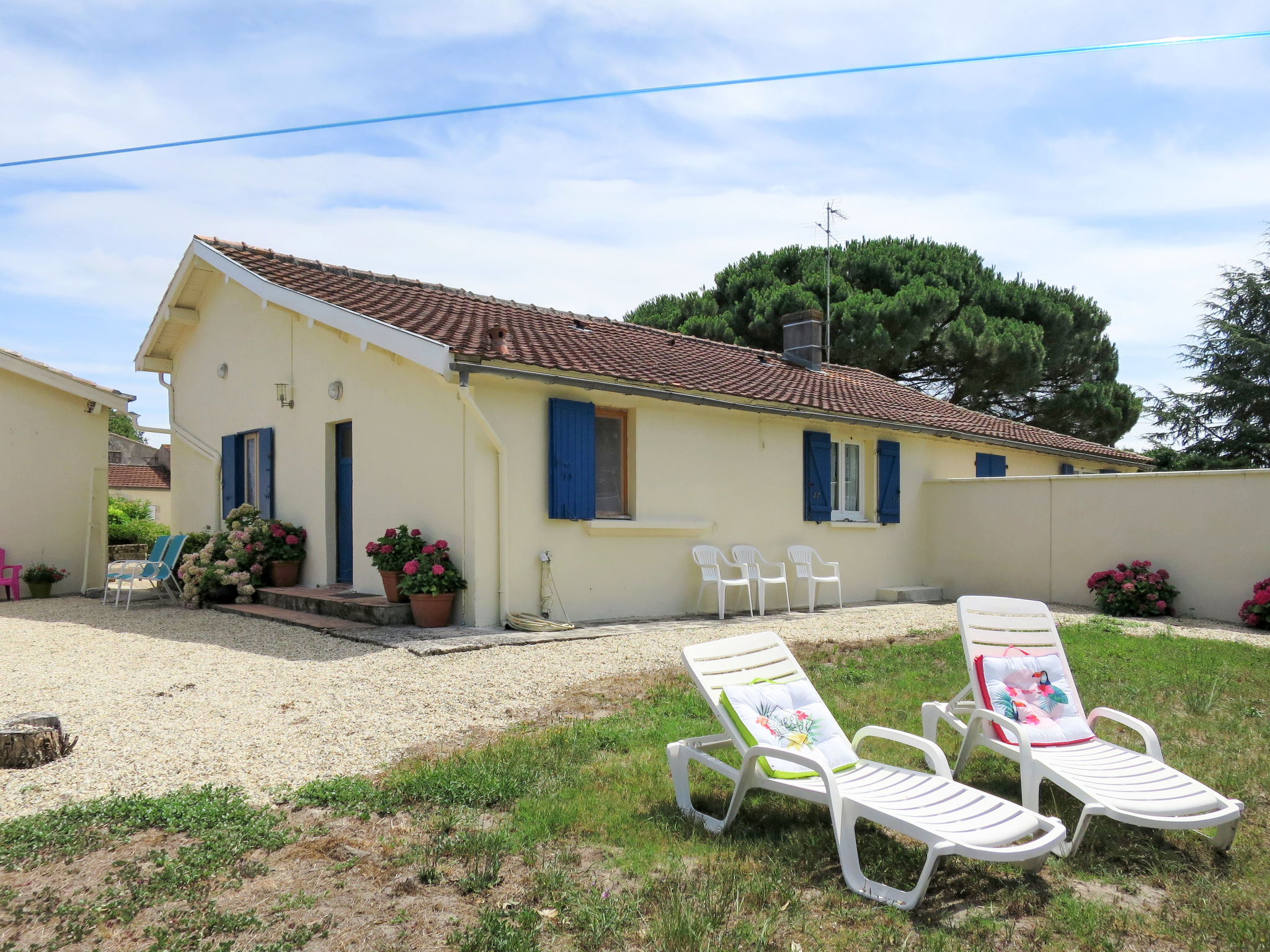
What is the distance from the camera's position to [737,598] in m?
11.2

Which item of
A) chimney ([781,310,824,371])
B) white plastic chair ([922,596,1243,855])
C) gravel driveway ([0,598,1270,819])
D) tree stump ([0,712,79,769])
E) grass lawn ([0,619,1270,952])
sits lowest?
gravel driveway ([0,598,1270,819])

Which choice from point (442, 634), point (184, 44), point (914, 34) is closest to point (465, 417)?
point (442, 634)

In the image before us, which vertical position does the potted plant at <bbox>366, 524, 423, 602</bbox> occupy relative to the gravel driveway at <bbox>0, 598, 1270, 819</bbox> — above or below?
above

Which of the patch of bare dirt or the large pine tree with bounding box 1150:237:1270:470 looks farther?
the large pine tree with bounding box 1150:237:1270:470

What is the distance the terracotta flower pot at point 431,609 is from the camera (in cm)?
866

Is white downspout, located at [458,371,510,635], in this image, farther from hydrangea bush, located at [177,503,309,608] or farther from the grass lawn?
the grass lawn

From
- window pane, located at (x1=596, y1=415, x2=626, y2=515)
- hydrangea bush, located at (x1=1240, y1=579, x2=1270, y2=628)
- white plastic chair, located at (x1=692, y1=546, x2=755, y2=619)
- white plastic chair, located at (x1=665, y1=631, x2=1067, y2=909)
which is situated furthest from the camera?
white plastic chair, located at (x1=692, y1=546, x2=755, y2=619)

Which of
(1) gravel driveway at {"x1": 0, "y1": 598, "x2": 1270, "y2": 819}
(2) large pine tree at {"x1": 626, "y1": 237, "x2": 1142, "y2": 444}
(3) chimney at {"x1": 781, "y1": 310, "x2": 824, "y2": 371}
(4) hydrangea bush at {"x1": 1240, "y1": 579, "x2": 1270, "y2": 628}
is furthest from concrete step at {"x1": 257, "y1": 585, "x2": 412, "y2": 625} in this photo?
(2) large pine tree at {"x1": 626, "y1": 237, "x2": 1142, "y2": 444}

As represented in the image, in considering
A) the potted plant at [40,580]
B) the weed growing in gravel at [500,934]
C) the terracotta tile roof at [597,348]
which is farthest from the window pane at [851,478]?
the potted plant at [40,580]

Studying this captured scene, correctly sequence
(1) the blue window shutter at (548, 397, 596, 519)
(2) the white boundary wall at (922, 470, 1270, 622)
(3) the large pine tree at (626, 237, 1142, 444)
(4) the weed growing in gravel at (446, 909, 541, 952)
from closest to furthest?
(4) the weed growing in gravel at (446, 909, 541, 952) < (1) the blue window shutter at (548, 397, 596, 519) < (2) the white boundary wall at (922, 470, 1270, 622) < (3) the large pine tree at (626, 237, 1142, 444)

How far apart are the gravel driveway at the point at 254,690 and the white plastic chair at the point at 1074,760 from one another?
105 inches

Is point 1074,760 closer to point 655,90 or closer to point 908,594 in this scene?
point 655,90

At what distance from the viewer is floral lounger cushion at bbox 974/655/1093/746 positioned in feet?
13.5

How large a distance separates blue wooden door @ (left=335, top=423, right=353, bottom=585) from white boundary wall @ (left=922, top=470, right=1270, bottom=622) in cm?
878
